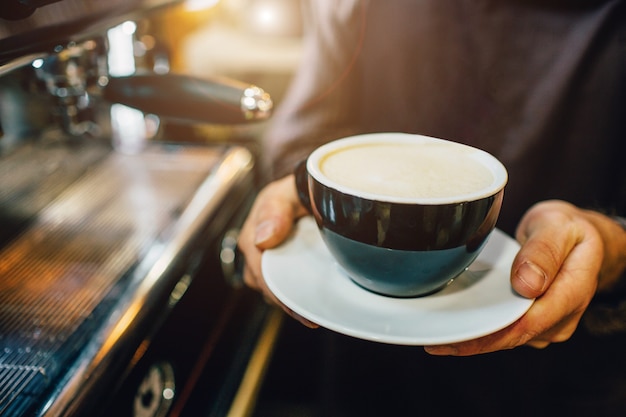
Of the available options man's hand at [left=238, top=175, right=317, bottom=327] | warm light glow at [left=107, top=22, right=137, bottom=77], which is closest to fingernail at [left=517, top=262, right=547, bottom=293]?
man's hand at [left=238, top=175, right=317, bottom=327]

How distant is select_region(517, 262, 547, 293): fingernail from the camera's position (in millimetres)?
453

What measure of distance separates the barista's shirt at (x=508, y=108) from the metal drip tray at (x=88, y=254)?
19 centimetres

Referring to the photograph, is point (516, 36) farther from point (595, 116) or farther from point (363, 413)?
point (363, 413)

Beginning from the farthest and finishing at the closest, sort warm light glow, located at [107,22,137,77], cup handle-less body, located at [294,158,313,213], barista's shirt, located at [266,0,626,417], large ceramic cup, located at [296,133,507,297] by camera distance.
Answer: warm light glow, located at [107,22,137,77]
barista's shirt, located at [266,0,626,417]
cup handle-less body, located at [294,158,313,213]
large ceramic cup, located at [296,133,507,297]

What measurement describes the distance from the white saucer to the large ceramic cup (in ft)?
0.06

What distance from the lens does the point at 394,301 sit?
18.7 inches

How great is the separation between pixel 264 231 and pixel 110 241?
0.74 ft

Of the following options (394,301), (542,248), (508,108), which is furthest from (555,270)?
(508,108)

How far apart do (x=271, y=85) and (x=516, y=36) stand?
1.00 meters

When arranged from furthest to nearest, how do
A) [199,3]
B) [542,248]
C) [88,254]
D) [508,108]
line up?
[199,3]
[508,108]
[88,254]
[542,248]

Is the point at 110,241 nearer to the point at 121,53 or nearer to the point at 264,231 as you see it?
the point at 264,231

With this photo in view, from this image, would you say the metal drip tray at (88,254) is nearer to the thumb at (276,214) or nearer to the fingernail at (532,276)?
the thumb at (276,214)

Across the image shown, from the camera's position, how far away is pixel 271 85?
1697mm

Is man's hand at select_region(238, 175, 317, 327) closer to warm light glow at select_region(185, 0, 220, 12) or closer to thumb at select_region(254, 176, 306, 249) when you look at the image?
thumb at select_region(254, 176, 306, 249)
